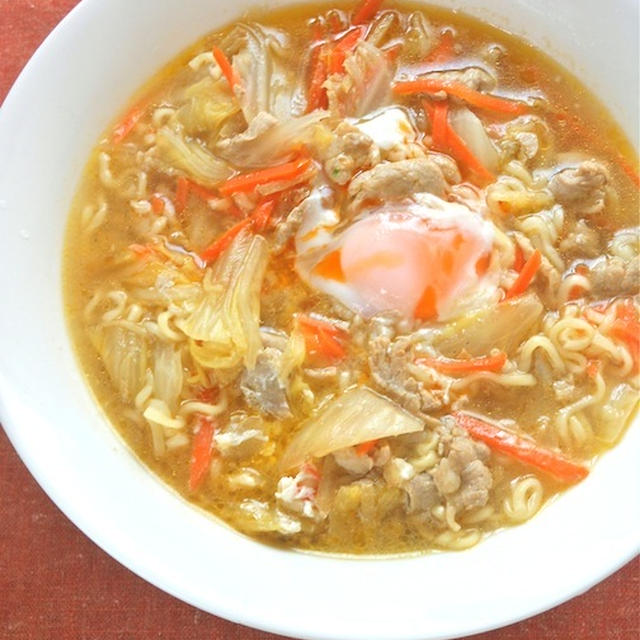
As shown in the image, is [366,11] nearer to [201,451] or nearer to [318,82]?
[318,82]

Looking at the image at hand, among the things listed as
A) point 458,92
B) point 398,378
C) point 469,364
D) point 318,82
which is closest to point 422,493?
point 398,378

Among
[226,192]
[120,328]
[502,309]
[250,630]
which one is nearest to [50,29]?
[226,192]

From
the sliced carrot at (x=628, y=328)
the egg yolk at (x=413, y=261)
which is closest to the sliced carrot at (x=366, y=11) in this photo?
the egg yolk at (x=413, y=261)

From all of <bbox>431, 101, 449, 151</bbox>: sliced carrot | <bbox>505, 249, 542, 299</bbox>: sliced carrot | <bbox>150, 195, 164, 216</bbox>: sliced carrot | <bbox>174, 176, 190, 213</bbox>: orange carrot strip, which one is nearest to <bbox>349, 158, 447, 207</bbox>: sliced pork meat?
<bbox>431, 101, 449, 151</bbox>: sliced carrot

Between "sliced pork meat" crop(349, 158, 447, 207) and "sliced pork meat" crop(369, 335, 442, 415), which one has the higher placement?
"sliced pork meat" crop(349, 158, 447, 207)

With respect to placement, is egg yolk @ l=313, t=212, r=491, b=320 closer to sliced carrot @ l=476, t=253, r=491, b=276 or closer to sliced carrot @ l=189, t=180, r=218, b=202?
sliced carrot @ l=476, t=253, r=491, b=276
